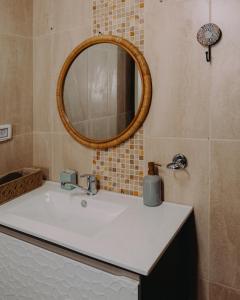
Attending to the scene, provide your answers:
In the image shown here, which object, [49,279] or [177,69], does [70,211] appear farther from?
[177,69]

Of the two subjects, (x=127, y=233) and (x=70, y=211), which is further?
(x=70, y=211)

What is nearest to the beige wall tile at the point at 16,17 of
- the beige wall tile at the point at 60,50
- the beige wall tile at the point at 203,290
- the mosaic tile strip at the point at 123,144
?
the beige wall tile at the point at 60,50

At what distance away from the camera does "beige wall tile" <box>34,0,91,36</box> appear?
1.49 meters

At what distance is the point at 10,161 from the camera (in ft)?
5.35

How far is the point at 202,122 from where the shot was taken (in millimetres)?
1214

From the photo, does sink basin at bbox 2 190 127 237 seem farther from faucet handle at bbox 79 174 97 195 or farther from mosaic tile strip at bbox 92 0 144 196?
mosaic tile strip at bbox 92 0 144 196

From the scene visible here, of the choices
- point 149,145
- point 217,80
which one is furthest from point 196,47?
point 149,145

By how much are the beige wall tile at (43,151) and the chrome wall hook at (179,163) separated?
79cm

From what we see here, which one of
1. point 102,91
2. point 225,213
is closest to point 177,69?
point 102,91

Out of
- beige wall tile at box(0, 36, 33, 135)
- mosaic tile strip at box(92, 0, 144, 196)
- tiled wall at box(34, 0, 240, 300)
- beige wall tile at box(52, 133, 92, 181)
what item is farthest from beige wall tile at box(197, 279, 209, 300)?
beige wall tile at box(0, 36, 33, 135)

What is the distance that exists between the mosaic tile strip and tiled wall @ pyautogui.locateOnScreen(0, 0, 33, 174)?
48 cm

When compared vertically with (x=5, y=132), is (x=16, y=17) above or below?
above

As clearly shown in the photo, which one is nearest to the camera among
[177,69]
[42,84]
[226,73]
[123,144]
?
[226,73]

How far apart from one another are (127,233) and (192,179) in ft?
1.36
